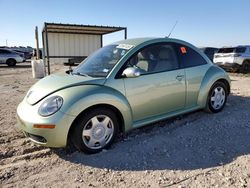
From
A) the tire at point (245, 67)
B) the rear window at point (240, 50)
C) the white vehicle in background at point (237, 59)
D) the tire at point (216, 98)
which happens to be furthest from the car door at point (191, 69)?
the tire at point (245, 67)

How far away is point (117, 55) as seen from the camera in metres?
4.36

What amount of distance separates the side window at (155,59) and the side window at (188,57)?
0.47ft

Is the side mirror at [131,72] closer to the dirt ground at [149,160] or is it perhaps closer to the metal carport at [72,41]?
the dirt ground at [149,160]

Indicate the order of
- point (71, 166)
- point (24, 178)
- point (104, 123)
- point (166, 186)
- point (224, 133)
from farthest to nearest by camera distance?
point (224, 133), point (104, 123), point (71, 166), point (24, 178), point (166, 186)

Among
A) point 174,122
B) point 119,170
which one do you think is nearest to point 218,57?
point 174,122

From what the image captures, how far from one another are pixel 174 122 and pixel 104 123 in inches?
68.3

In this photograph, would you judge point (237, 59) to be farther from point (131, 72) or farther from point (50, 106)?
point (50, 106)

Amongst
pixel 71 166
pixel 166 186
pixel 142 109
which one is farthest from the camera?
pixel 142 109

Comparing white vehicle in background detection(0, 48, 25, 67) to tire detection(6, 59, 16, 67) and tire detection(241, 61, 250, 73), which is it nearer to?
tire detection(6, 59, 16, 67)

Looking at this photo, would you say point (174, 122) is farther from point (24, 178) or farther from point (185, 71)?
point (24, 178)

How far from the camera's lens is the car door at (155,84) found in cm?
415

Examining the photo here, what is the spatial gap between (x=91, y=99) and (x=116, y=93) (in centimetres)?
44

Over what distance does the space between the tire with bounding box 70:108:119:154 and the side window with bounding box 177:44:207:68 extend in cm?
177

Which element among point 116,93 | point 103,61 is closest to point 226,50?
point 103,61
